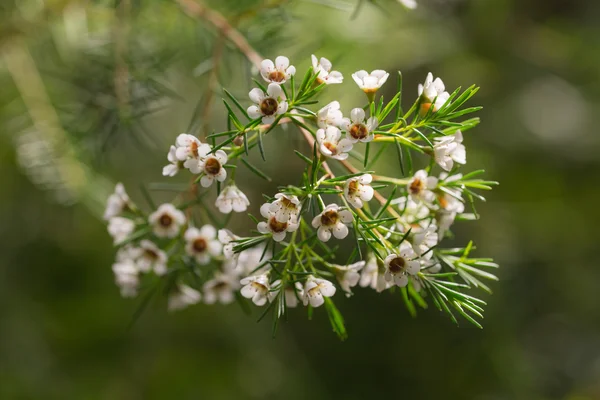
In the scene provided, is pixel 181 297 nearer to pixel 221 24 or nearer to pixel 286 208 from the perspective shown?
pixel 286 208

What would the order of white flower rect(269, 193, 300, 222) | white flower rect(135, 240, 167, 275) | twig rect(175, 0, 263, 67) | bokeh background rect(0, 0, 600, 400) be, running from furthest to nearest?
bokeh background rect(0, 0, 600, 400) < twig rect(175, 0, 263, 67) < white flower rect(135, 240, 167, 275) < white flower rect(269, 193, 300, 222)

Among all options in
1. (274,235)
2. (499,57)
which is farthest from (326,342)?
(274,235)

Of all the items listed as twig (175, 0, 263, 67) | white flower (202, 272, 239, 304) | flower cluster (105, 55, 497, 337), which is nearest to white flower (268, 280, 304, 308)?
flower cluster (105, 55, 497, 337)

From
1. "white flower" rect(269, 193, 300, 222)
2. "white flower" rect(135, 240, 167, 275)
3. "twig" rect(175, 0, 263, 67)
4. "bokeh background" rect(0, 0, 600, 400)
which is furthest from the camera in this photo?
"bokeh background" rect(0, 0, 600, 400)

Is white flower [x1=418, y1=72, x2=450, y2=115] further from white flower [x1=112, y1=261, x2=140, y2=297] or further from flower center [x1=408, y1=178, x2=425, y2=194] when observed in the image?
white flower [x1=112, y1=261, x2=140, y2=297]

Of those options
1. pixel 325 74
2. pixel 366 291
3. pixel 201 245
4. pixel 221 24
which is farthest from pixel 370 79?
pixel 366 291

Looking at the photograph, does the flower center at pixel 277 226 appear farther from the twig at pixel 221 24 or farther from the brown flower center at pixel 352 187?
the twig at pixel 221 24
